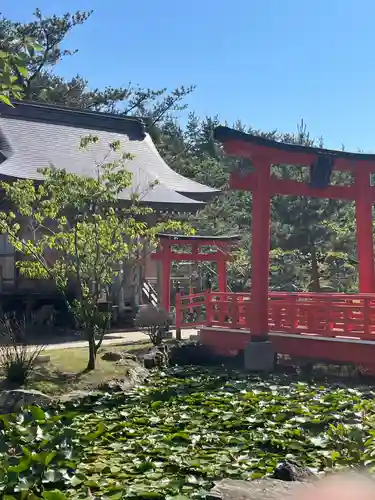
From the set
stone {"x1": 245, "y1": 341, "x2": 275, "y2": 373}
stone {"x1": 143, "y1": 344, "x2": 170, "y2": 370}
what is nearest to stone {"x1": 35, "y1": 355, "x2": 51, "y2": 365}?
stone {"x1": 143, "y1": 344, "x2": 170, "y2": 370}

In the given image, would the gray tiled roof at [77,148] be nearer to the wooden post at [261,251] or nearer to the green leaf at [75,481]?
the wooden post at [261,251]

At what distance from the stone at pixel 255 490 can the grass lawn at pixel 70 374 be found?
15.5 feet

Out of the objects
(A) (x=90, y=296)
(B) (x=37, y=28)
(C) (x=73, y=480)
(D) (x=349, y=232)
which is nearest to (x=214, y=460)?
(C) (x=73, y=480)

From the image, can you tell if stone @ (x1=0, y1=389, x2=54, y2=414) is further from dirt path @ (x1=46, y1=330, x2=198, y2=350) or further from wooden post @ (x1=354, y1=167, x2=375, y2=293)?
wooden post @ (x1=354, y1=167, x2=375, y2=293)

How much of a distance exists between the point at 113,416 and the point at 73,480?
2.62m

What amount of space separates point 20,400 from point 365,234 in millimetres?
7450

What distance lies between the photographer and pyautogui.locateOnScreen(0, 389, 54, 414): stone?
772 cm

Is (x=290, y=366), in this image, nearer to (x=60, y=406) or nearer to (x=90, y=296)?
(x=90, y=296)

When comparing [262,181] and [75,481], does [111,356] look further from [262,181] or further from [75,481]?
[75,481]

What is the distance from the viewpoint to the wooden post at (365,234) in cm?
1238

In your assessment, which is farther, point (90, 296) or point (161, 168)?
point (161, 168)

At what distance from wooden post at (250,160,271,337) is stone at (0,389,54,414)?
4.37 metres

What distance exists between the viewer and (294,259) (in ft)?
71.8

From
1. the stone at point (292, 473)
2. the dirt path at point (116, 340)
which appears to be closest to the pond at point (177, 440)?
the stone at point (292, 473)
